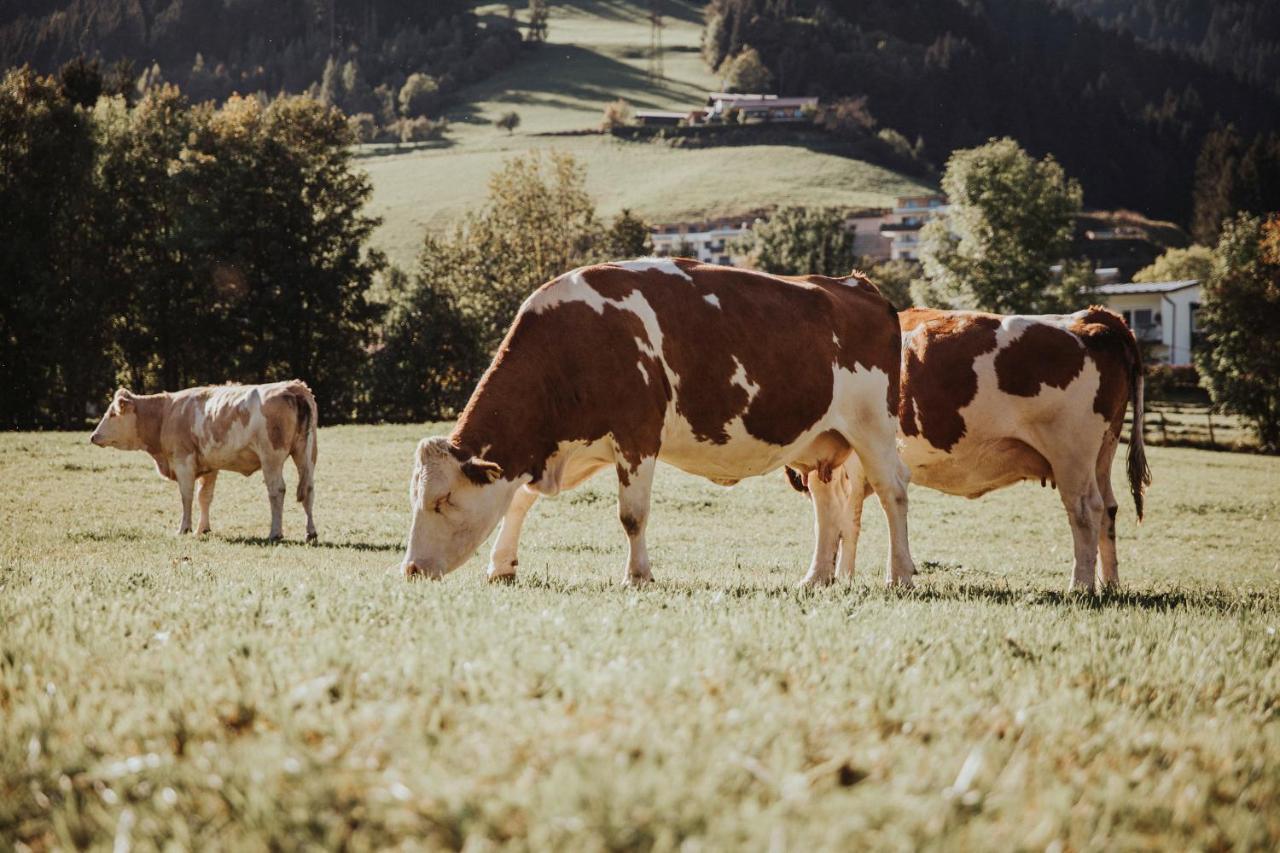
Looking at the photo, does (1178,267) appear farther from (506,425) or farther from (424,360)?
(506,425)

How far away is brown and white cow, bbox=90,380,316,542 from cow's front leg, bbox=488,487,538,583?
8.03m

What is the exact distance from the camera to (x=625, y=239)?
72562 millimetres

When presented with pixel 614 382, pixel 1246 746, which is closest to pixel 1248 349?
pixel 614 382

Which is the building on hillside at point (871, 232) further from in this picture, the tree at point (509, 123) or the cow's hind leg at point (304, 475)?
Result: the cow's hind leg at point (304, 475)

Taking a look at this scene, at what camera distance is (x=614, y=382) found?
9.58m

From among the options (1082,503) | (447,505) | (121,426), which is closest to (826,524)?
(1082,503)

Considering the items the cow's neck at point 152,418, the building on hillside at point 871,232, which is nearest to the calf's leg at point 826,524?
the cow's neck at point 152,418

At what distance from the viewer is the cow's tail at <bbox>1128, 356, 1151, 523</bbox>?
42.3ft

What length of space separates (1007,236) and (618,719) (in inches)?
2773

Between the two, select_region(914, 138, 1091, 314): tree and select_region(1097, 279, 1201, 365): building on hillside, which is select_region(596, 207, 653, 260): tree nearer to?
select_region(914, 138, 1091, 314): tree

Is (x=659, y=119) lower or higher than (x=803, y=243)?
higher

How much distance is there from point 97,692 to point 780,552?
14648 millimetres

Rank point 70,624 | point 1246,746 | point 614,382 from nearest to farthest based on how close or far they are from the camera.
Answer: point 1246,746 < point 70,624 < point 614,382

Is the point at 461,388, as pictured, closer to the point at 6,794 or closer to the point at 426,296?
the point at 426,296
